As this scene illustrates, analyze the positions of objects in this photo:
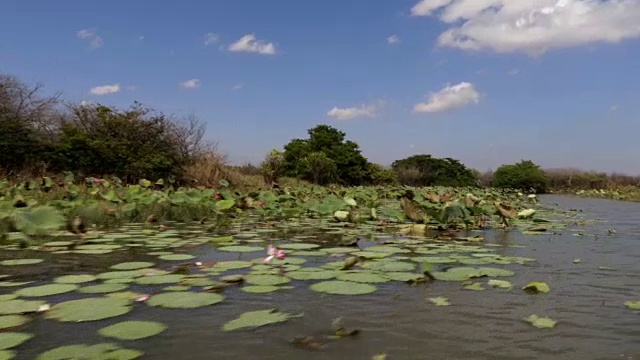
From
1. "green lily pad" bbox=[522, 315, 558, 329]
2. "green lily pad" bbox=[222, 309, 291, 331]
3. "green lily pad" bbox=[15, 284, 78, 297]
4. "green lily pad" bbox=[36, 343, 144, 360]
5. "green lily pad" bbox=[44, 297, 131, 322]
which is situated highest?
"green lily pad" bbox=[15, 284, 78, 297]

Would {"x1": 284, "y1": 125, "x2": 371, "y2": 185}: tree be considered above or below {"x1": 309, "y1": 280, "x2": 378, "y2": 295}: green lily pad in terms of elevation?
above

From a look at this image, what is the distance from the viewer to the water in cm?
160

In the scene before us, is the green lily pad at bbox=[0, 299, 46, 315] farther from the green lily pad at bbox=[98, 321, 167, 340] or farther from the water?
the green lily pad at bbox=[98, 321, 167, 340]

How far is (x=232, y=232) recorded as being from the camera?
4.88 m

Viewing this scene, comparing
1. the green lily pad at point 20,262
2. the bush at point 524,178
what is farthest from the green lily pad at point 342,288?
the bush at point 524,178

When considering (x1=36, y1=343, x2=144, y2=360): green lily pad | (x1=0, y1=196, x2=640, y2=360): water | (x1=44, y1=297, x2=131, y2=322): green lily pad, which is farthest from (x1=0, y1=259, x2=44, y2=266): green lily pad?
(x1=36, y1=343, x2=144, y2=360): green lily pad

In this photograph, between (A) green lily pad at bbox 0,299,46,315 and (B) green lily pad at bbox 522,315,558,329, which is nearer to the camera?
(B) green lily pad at bbox 522,315,558,329

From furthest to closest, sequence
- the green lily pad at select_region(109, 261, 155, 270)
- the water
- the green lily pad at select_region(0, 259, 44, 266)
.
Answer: the green lily pad at select_region(0, 259, 44, 266)
the green lily pad at select_region(109, 261, 155, 270)
the water

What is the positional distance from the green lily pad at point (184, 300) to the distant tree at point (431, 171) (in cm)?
2448

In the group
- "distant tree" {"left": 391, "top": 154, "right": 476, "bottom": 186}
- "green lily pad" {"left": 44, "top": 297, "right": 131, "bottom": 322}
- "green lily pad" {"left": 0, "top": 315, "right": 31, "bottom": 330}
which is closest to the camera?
"green lily pad" {"left": 0, "top": 315, "right": 31, "bottom": 330}

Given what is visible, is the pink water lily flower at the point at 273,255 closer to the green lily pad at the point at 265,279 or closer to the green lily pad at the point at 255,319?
the green lily pad at the point at 265,279

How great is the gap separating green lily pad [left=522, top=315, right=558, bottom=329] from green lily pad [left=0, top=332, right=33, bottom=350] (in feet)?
6.14

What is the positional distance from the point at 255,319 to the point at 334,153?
20416 millimetres

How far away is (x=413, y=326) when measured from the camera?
1870 millimetres
